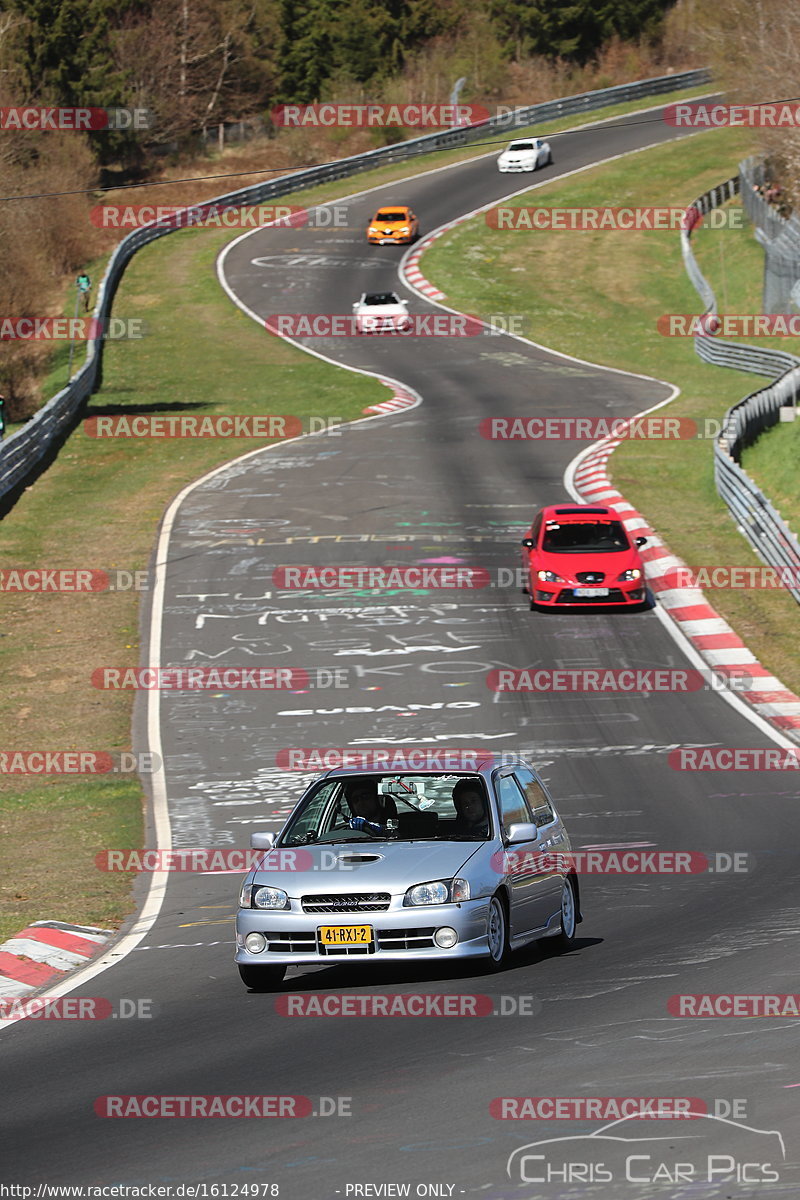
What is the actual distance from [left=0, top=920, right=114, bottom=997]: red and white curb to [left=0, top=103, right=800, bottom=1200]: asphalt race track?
513 mm

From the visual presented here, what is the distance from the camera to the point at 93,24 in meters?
85.7

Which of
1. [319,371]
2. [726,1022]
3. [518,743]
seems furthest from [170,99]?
[726,1022]

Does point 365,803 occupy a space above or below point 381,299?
above

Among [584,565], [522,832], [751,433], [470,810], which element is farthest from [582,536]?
[522,832]

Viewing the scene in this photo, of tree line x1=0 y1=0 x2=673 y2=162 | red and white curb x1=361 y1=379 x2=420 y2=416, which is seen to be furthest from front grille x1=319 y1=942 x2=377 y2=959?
tree line x1=0 y1=0 x2=673 y2=162

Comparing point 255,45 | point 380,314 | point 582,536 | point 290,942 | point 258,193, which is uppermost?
point 290,942

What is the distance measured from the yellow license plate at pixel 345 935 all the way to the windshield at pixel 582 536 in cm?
1837

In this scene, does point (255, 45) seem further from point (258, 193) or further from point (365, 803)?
point (365, 803)

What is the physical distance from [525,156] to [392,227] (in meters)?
11.8

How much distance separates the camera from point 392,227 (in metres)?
68.6

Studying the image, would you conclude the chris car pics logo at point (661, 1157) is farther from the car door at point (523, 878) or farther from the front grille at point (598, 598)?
the front grille at point (598, 598)

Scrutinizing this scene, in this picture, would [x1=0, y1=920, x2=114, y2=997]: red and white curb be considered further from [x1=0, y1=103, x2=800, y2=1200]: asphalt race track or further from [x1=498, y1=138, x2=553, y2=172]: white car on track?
[x1=498, y1=138, x2=553, y2=172]: white car on track

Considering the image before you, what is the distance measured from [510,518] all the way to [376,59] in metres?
74.2

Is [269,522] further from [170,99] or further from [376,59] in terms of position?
[376,59]
